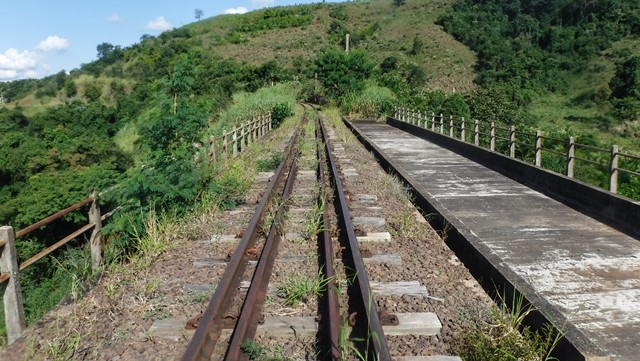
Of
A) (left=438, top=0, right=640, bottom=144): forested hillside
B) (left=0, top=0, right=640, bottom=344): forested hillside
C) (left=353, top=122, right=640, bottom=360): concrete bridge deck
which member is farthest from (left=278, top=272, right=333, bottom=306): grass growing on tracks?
(left=438, top=0, right=640, bottom=144): forested hillside

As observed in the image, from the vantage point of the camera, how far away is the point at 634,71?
180 feet

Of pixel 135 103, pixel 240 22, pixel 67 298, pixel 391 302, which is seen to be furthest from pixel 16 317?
pixel 240 22

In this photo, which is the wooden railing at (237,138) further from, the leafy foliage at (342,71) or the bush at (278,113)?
the leafy foliage at (342,71)

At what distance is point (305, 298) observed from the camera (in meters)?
5.19

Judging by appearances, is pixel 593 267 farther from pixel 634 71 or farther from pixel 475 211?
pixel 634 71

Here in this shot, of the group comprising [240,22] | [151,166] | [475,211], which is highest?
[240,22]

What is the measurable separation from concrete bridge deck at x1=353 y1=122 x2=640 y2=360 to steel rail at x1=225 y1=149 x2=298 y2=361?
7.74 feet

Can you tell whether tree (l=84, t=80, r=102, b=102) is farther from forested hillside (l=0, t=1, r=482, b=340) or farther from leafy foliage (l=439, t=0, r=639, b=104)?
leafy foliage (l=439, t=0, r=639, b=104)

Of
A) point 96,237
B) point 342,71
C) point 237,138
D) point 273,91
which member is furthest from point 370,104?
point 96,237

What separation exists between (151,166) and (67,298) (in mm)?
3916

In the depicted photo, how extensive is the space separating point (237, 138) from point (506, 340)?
15779mm

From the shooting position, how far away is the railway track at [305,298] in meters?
4.16

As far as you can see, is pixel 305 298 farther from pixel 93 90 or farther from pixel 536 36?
pixel 93 90

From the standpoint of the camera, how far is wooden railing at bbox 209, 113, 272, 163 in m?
14.6
